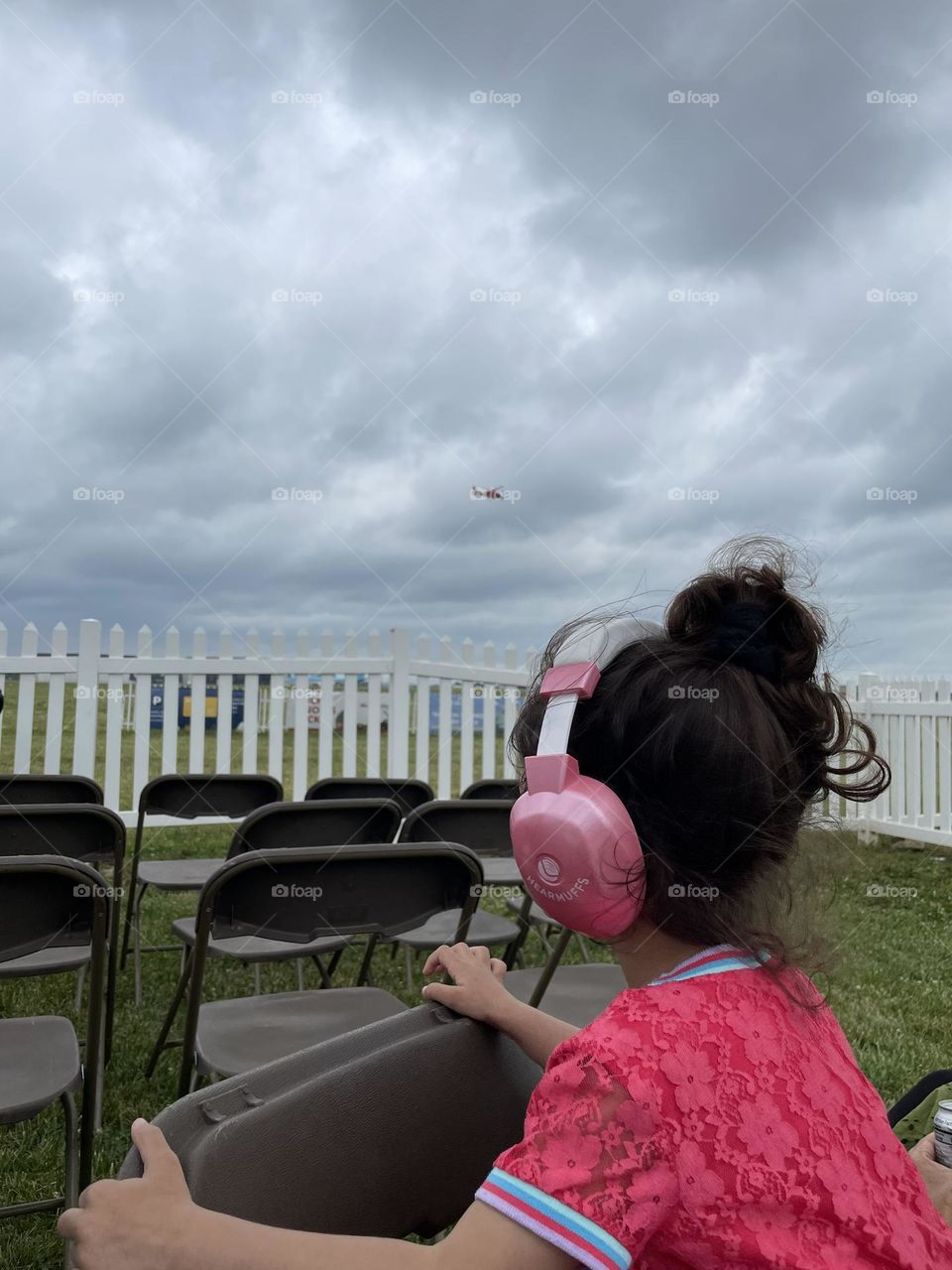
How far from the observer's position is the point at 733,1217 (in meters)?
0.79

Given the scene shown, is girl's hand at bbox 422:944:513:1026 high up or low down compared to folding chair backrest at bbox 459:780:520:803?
up

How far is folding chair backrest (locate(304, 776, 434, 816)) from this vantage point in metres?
3.72

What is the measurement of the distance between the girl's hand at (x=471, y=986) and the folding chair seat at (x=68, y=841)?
5.99ft

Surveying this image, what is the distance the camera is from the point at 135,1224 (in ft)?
2.43

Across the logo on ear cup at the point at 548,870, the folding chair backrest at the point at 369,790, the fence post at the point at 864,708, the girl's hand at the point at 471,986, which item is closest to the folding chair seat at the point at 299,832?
the folding chair backrest at the point at 369,790

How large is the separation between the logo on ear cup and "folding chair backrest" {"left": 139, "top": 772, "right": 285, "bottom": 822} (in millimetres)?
3145

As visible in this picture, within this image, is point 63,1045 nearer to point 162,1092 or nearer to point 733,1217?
point 162,1092

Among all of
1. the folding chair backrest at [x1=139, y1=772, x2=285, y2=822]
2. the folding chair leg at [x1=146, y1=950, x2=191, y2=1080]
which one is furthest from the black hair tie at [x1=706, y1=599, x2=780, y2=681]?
the folding chair backrest at [x1=139, y1=772, x2=285, y2=822]

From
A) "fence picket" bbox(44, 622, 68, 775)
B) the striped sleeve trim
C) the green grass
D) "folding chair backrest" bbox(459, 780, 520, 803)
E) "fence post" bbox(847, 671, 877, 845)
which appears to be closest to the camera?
the striped sleeve trim

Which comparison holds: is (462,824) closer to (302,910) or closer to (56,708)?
(302,910)

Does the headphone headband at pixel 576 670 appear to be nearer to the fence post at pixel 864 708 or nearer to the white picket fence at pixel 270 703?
the white picket fence at pixel 270 703

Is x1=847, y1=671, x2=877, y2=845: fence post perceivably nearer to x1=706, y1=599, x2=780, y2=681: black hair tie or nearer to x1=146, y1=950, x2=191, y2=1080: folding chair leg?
x1=146, y1=950, x2=191, y2=1080: folding chair leg

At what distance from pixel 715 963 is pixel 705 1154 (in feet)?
0.60

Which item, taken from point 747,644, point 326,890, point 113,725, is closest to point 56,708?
point 113,725
